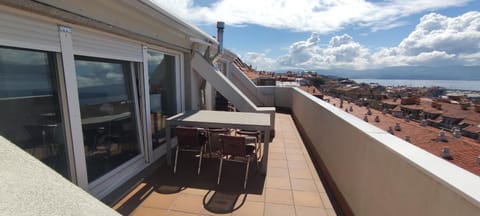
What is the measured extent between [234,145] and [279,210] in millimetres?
1141

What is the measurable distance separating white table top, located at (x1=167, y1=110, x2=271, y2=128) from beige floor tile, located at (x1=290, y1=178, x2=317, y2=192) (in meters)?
1.03

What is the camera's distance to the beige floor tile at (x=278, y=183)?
349 centimetres

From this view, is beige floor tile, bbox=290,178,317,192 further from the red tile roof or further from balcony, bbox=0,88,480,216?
the red tile roof

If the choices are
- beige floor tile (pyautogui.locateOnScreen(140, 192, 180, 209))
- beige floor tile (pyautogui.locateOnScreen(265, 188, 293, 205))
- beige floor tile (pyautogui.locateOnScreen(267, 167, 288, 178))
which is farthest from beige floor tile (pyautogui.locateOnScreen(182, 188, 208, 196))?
beige floor tile (pyautogui.locateOnScreen(267, 167, 288, 178))

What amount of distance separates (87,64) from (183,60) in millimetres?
2732

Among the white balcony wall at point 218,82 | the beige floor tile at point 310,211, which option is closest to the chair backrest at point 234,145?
the beige floor tile at point 310,211

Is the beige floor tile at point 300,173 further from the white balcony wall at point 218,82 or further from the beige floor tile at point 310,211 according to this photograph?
the white balcony wall at point 218,82

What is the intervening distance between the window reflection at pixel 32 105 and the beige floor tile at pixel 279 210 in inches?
96.6

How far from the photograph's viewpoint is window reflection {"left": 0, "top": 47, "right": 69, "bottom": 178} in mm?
1941

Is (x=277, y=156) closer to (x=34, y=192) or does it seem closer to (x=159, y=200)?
(x=159, y=200)

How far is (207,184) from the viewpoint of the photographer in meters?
3.54

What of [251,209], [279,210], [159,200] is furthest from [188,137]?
[279,210]

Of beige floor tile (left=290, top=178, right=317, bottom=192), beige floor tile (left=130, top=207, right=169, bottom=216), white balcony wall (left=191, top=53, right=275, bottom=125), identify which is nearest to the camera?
beige floor tile (left=130, top=207, right=169, bottom=216)

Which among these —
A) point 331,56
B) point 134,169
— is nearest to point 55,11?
point 134,169
